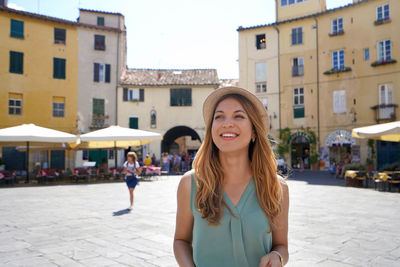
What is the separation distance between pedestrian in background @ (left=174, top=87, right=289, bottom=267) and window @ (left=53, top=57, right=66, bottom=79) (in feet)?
87.1

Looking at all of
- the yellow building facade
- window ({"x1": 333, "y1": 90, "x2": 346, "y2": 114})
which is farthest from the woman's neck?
the yellow building facade

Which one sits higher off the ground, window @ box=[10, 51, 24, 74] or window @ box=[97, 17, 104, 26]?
window @ box=[97, 17, 104, 26]

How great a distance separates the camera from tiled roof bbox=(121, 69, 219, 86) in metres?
28.9

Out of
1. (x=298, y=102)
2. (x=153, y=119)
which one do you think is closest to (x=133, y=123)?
(x=153, y=119)

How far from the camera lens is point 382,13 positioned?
22359 mm

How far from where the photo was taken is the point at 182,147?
40812 millimetres

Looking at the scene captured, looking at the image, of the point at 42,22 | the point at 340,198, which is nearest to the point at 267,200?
the point at 340,198

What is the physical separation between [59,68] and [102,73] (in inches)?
134

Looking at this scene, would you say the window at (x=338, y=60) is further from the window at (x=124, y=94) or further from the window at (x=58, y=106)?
the window at (x=58, y=106)

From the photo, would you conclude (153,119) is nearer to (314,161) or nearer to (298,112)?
(298,112)

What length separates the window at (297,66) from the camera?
26062 millimetres

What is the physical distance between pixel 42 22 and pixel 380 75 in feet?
84.3

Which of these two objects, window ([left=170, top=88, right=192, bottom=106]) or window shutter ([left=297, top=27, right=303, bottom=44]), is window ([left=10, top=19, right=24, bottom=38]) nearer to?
window ([left=170, top=88, right=192, bottom=106])

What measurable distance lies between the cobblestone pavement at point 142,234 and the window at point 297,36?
799 inches
